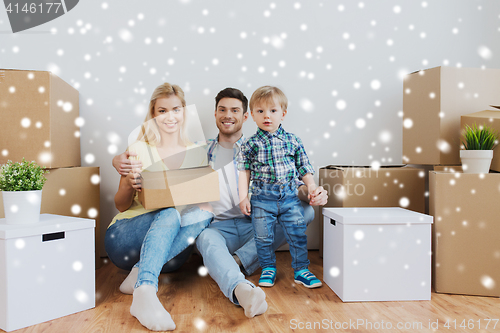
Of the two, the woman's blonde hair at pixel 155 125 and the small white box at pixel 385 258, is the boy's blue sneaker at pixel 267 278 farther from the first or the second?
the woman's blonde hair at pixel 155 125

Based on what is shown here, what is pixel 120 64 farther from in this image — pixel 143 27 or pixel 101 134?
pixel 101 134

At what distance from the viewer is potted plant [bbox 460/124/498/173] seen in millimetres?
1172

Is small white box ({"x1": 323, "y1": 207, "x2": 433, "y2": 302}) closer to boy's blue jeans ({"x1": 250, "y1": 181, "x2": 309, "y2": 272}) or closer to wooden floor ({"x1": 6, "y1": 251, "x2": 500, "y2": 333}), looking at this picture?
wooden floor ({"x1": 6, "y1": 251, "x2": 500, "y2": 333})

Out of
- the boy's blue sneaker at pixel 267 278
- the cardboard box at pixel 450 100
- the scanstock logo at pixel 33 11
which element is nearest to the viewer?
the boy's blue sneaker at pixel 267 278

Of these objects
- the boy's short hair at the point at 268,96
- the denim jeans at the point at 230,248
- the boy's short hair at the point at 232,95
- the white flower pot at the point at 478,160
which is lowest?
the denim jeans at the point at 230,248

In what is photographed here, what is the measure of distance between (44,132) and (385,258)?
1.34 m

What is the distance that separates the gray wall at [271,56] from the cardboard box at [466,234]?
0.66 m

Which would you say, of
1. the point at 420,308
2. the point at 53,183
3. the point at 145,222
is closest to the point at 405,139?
the point at 420,308

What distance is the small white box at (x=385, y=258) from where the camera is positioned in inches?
42.5

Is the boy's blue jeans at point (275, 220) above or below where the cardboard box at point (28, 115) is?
below

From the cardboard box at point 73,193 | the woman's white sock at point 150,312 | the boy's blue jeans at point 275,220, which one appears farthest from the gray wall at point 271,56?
the woman's white sock at point 150,312

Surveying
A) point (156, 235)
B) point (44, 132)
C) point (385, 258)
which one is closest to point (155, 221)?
point (156, 235)

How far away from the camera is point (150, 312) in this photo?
0.90 meters

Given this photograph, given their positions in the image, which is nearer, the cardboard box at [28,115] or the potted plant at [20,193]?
the potted plant at [20,193]
